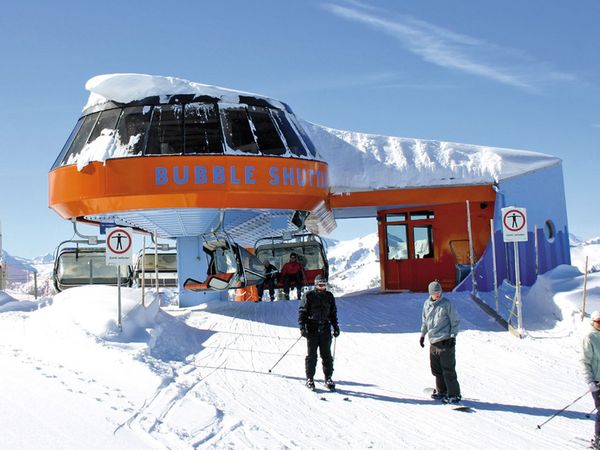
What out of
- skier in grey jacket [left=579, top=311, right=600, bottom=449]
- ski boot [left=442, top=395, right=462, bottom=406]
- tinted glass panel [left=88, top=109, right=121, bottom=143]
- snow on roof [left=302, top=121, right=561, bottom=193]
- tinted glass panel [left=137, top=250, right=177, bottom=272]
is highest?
tinted glass panel [left=88, top=109, right=121, bottom=143]

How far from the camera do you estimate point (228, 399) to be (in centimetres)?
943

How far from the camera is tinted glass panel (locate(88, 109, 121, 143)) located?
1945 centimetres

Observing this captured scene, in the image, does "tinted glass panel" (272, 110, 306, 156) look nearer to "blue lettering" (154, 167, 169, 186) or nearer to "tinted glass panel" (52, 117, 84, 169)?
"blue lettering" (154, 167, 169, 186)

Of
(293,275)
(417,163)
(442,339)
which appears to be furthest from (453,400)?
(417,163)

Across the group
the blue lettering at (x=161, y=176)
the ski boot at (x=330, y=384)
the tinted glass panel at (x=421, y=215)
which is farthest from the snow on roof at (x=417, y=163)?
the ski boot at (x=330, y=384)

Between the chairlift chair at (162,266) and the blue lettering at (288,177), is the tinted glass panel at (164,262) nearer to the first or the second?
the chairlift chair at (162,266)

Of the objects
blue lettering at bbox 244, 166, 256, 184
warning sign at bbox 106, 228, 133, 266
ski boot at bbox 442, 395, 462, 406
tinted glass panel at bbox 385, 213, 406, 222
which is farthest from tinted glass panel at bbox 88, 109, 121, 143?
ski boot at bbox 442, 395, 462, 406

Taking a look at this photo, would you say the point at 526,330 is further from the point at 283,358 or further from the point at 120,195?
the point at 120,195

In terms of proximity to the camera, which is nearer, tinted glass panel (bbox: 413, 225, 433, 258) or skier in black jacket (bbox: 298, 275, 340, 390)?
skier in black jacket (bbox: 298, 275, 340, 390)

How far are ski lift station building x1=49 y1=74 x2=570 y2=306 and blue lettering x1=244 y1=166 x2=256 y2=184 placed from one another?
5cm

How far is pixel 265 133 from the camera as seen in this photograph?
19.8 metres

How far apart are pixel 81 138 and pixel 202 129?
142 inches

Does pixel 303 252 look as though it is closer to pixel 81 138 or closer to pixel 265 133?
pixel 265 133

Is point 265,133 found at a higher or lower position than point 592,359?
higher
